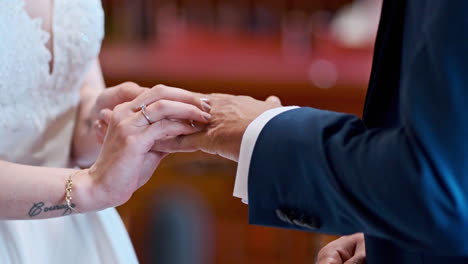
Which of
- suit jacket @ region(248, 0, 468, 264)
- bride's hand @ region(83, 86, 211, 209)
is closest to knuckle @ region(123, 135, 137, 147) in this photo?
bride's hand @ region(83, 86, 211, 209)

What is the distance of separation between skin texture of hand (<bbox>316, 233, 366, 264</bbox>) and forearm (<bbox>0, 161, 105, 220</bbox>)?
0.35 meters

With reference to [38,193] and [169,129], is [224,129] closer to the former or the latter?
[169,129]

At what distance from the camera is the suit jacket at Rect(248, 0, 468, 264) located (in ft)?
2.55

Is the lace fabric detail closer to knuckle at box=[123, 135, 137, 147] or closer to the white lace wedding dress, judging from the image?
the white lace wedding dress

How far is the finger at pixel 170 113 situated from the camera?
106cm

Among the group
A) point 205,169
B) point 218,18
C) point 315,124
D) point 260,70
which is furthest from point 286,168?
point 218,18

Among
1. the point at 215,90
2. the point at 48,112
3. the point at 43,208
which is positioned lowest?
the point at 215,90

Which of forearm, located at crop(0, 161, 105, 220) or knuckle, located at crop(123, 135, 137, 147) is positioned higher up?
knuckle, located at crop(123, 135, 137, 147)

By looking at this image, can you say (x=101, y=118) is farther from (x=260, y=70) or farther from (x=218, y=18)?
(x=218, y=18)

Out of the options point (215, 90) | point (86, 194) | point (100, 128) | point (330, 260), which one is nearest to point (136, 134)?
point (86, 194)

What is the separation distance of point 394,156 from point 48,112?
2.40 ft

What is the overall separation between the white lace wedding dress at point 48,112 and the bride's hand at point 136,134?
0.71ft

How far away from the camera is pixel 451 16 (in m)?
0.77

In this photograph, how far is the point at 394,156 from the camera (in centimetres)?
82
